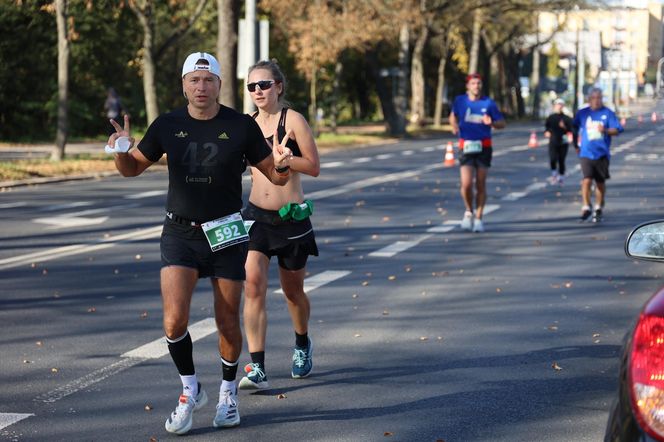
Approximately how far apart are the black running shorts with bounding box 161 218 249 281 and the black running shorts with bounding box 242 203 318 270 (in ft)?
3.06

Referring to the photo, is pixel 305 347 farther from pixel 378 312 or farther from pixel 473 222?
pixel 473 222

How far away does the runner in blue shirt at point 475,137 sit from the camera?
50.5 feet

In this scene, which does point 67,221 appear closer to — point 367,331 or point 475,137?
point 475,137

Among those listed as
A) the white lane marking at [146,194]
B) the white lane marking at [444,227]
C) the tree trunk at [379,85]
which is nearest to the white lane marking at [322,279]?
the white lane marking at [444,227]

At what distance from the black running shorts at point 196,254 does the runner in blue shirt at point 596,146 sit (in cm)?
1170

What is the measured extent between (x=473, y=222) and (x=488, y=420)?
974cm

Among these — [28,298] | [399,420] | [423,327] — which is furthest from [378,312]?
[399,420]

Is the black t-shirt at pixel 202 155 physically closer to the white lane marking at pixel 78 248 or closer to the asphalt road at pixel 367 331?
the asphalt road at pixel 367 331

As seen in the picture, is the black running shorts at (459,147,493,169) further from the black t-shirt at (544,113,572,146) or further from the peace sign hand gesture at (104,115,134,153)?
the peace sign hand gesture at (104,115,134,153)

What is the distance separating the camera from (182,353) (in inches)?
237

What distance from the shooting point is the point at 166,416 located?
6203 mm

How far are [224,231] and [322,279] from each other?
5298mm

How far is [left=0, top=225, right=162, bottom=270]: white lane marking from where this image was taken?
40.9ft

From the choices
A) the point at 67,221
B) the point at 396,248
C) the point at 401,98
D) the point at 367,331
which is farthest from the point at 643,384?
the point at 401,98
